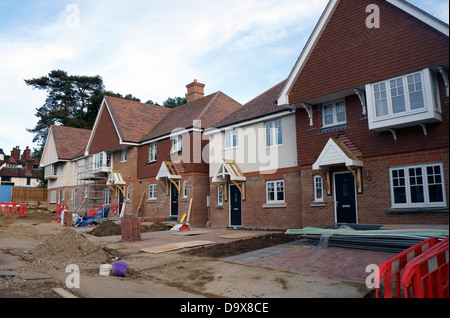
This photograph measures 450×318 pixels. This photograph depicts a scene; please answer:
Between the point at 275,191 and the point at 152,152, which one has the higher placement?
the point at 152,152

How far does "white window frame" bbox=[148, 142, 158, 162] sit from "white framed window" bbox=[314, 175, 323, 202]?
46.0 feet

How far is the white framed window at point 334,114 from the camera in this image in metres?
14.4

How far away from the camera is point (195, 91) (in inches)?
1171

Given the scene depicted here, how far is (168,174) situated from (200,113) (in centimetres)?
Answer: 485

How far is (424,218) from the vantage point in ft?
37.5

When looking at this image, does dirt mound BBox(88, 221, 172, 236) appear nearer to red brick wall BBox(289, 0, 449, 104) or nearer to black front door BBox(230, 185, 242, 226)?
black front door BBox(230, 185, 242, 226)

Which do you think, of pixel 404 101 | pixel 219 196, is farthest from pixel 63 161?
pixel 404 101

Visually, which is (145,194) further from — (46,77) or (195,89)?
(46,77)

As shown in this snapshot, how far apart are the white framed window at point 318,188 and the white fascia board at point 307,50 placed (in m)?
3.55

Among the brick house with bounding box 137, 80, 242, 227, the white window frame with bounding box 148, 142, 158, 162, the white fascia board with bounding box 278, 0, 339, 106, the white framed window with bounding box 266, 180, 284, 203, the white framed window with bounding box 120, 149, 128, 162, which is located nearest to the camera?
the white fascia board with bounding box 278, 0, 339, 106

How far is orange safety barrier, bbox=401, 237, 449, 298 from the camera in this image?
4.75m

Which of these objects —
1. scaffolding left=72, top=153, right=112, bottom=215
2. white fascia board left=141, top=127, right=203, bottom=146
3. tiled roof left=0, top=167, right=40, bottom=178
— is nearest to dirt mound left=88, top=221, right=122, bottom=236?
white fascia board left=141, top=127, right=203, bottom=146

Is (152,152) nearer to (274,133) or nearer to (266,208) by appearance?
(274,133)
